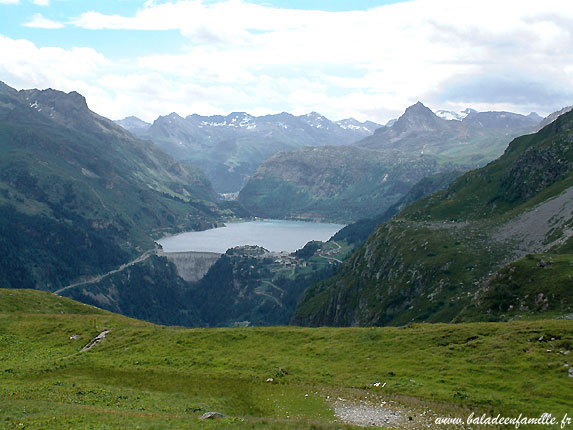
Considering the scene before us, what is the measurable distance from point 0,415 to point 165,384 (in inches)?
570

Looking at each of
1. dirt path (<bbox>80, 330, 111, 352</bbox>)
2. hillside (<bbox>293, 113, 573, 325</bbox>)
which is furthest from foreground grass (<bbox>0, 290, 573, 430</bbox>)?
hillside (<bbox>293, 113, 573, 325</bbox>)

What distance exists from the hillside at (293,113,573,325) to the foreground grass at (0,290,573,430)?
74.2 ft

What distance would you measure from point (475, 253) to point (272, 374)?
80932 millimetres

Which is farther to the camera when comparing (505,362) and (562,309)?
(562,309)

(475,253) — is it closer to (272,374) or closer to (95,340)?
(272,374)

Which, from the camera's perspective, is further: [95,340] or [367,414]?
[95,340]

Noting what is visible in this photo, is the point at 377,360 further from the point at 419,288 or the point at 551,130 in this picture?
the point at 551,130

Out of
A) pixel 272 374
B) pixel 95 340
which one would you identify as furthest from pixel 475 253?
pixel 95 340

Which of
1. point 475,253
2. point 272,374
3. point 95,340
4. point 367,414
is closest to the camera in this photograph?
point 367,414

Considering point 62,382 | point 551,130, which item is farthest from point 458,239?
point 62,382

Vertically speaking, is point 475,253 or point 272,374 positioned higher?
point 475,253

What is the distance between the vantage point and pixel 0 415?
106 feet

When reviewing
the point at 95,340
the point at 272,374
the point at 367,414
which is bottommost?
the point at 95,340

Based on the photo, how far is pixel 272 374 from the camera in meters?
44.3
